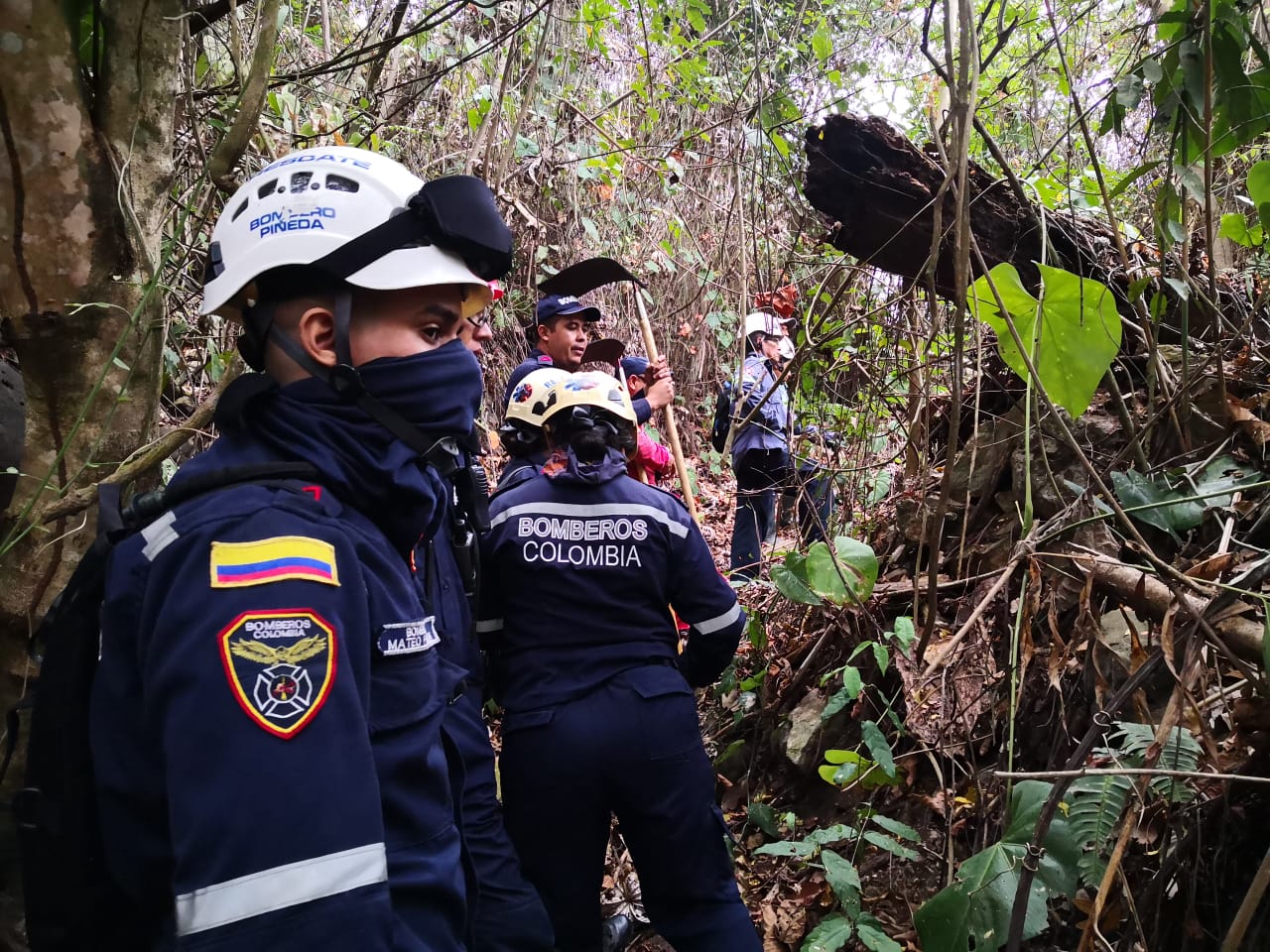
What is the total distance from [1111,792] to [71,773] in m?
1.87

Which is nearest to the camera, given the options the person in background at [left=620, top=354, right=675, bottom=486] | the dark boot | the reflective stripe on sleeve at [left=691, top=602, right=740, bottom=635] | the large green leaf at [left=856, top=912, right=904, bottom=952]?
the large green leaf at [left=856, top=912, right=904, bottom=952]

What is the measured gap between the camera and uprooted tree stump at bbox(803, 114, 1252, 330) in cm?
320

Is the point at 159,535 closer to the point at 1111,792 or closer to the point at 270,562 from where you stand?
the point at 270,562

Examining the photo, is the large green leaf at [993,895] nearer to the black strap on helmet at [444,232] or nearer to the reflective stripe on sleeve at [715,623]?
the reflective stripe on sleeve at [715,623]

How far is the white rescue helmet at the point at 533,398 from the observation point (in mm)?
3002

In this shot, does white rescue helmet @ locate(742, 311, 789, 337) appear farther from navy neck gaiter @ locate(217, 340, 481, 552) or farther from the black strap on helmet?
navy neck gaiter @ locate(217, 340, 481, 552)

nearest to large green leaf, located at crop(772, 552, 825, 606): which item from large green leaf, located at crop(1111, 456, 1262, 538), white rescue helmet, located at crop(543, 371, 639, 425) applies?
white rescue helmet, located at crop(543, 371, 639, 425)

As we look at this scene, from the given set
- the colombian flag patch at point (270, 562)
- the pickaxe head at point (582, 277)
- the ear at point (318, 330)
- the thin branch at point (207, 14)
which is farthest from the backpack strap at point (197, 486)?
the pickaxe head at point (582, 277)

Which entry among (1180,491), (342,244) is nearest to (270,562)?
(342,244)

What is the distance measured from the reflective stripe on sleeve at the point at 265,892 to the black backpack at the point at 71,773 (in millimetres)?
281

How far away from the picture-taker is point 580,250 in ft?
25.6

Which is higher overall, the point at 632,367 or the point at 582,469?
the point at 632,367

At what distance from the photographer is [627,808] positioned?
2.57 metres

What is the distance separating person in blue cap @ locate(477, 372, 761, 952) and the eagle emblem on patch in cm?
157
